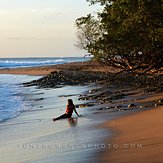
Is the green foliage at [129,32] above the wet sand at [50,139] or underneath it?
above

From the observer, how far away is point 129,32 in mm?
19469

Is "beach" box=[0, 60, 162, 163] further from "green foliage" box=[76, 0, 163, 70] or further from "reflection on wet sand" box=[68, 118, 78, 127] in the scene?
"green foliage" box=[76, 0, 163, 70]

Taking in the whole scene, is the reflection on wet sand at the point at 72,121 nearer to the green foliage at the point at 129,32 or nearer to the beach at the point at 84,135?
the beach at the point at 84,135

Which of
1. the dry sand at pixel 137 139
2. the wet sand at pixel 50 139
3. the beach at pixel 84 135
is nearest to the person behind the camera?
the dry sand at pixel 137 139

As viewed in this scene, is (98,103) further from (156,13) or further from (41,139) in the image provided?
(41,139)

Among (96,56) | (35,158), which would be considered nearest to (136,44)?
(96,56)

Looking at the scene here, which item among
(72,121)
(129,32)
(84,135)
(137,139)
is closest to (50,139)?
(84,135)

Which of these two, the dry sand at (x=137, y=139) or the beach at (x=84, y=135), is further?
the beach at (x=84, y=135)

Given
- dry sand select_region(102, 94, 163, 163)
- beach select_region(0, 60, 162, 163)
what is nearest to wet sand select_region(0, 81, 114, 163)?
beach select_region(0, 60, 162, 163)

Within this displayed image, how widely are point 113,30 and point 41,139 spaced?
33.1 ft

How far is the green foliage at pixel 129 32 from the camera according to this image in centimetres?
1641

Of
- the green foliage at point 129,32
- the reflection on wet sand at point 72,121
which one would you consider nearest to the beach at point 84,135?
the reflection on wet sand at point 72,121

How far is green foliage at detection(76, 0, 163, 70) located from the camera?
1641 centimetres

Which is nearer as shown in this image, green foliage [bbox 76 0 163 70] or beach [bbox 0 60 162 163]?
beach [bbox 0 60 162 163]
